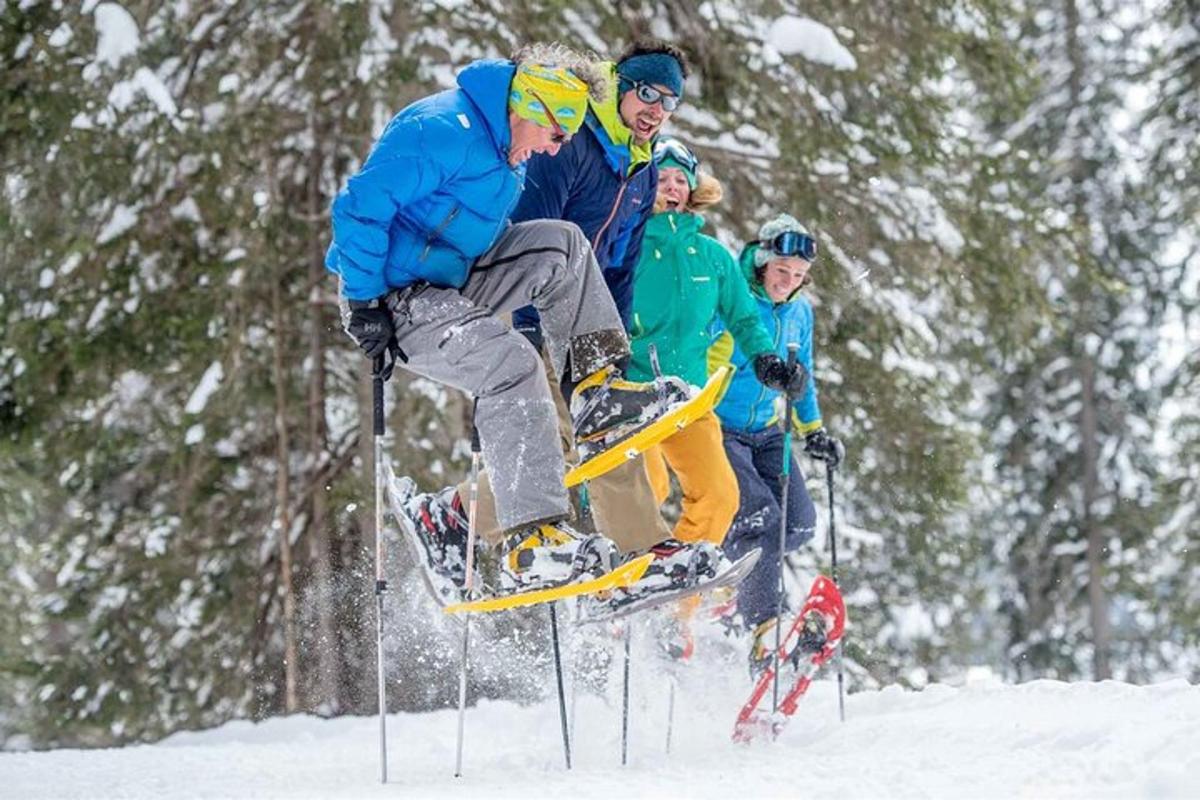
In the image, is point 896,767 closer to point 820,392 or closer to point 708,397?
point 708,397

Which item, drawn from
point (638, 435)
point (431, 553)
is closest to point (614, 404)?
point (638, 435)

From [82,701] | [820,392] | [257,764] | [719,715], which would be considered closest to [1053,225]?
[820,392]

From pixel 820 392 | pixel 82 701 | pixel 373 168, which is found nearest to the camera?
pixel 373 168

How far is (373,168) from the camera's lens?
15.3ft

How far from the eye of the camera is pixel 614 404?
5.28 m

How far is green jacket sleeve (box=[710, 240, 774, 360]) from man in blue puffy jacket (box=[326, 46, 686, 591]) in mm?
1144

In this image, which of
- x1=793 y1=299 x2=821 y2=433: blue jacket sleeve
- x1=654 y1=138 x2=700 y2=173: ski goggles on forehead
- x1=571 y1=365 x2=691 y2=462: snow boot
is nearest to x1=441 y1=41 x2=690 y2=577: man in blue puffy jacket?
x1=571 y1=365 x2=691 y2=462: snow boot

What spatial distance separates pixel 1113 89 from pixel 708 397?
18.4 meters

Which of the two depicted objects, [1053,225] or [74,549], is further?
[74,549]

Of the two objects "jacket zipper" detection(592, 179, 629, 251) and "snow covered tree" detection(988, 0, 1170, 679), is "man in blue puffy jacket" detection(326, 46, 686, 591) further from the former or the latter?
"snow covered tree" detection(988, 0, 1170, 679)

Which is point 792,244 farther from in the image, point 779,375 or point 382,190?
point 382,190

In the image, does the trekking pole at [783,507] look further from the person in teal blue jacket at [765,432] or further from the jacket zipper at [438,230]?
the jacket zipper at [438,230]

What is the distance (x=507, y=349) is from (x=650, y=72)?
1.22 meters

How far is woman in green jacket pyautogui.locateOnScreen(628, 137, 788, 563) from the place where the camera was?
596cm
